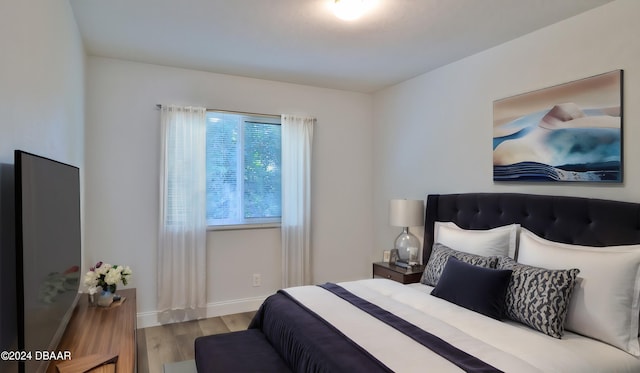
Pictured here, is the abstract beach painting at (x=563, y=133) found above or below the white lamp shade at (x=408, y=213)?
above

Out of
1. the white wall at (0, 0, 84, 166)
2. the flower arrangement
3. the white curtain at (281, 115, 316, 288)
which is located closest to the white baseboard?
the white curtain at (281, 115, 316, 288)

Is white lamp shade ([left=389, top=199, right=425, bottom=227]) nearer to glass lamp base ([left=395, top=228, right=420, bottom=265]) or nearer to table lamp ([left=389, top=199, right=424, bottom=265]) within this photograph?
table lamp ([left=389, top=199, right=424, bottom=265])

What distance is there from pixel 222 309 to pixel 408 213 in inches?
85.2

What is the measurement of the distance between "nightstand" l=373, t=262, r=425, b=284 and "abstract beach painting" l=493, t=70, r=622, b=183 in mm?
1081

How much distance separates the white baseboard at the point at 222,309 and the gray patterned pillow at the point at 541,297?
2.64 meters

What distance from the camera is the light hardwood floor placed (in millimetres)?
2866

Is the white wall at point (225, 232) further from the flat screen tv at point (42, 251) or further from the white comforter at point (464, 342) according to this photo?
the white comforter at point (464, 342)

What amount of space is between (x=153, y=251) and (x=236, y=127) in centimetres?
150

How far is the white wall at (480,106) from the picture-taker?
226 centimetres

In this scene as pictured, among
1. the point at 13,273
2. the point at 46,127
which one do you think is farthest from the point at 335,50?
the point at 13,273

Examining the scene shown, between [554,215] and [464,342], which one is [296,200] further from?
[464,342]

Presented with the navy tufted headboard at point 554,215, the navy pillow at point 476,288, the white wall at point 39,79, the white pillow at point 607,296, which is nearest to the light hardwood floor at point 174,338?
the white wall at point 39,79

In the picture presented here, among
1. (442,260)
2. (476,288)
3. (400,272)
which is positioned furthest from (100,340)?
(400,272)

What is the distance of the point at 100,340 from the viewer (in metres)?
1.90
